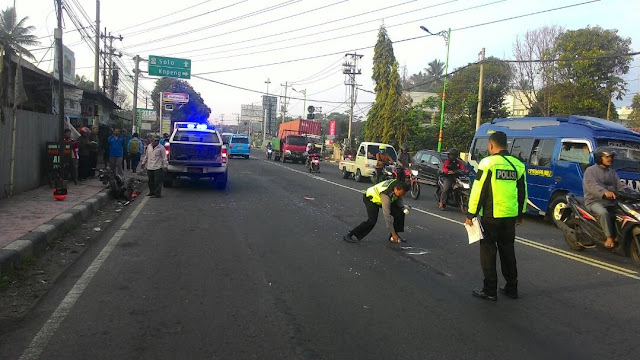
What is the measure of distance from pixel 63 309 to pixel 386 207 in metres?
4.90

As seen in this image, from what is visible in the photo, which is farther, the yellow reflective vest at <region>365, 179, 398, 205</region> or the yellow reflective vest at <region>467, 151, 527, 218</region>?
the yellow reflective vest at <region>365, 179, 398, 205</region>

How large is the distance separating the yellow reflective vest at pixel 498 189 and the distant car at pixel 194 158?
1092 centimetres

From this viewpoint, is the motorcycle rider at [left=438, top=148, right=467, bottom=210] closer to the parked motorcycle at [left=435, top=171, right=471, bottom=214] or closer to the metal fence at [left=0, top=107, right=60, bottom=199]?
the parked motorcycle at [left=435, top=171, right=471, bottom=214]

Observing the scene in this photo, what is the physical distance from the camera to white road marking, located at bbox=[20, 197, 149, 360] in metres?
3.79

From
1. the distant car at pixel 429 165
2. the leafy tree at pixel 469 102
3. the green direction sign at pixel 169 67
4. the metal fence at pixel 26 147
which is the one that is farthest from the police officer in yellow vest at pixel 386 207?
the leafy tree at pixel 469 102

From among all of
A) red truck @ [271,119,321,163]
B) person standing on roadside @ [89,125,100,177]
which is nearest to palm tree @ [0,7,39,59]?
red truck @ [271,119,321,163]

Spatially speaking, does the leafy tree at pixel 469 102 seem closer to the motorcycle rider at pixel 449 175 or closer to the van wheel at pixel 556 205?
the motorcycle rider at pixel 449 175

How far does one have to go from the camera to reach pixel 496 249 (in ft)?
17.8

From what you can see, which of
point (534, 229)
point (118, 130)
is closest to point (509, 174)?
point (534, 229)

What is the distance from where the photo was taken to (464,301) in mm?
5258

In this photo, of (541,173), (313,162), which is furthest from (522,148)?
(313,162)

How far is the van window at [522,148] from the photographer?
12052 mm

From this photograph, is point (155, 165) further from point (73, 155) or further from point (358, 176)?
point (358, 176)

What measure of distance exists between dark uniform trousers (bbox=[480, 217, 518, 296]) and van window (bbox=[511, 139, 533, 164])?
7346 millimetres
